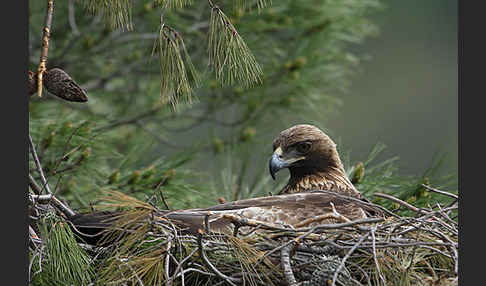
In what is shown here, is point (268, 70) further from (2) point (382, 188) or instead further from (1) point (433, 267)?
(1) point (433, 267)

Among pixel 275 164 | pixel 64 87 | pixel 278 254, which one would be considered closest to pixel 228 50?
pixel 64 87

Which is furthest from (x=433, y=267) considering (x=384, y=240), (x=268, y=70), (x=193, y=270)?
(x=268, y=70)

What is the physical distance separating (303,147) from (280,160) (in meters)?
0.17

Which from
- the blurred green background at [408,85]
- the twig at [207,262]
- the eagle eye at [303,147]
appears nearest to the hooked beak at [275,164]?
the eagle eye at [303,147]

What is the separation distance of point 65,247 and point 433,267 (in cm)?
136

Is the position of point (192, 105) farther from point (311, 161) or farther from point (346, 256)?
point (346, 256)

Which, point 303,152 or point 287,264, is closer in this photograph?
point 287,264

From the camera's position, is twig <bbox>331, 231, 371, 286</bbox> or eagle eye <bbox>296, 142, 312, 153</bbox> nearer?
twig <bbox>331, 231, 371, 286</bbox>

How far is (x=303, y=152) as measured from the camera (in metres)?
4.29

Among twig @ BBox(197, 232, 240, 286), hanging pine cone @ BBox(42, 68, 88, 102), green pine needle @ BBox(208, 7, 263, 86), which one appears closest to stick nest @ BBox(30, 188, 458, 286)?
twig @ BBox(197, 232, 240, 286)

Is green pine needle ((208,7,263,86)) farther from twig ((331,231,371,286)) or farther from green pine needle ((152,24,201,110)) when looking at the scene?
twig ((331,231,371,286))

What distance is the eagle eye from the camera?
4.25m

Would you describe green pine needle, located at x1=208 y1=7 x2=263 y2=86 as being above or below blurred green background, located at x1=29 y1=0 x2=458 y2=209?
above

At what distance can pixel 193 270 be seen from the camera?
9.59 feet
